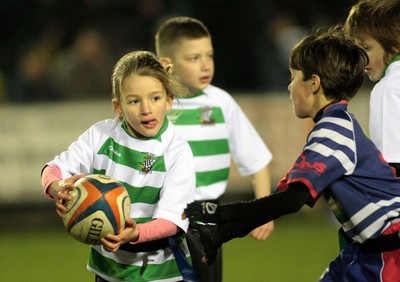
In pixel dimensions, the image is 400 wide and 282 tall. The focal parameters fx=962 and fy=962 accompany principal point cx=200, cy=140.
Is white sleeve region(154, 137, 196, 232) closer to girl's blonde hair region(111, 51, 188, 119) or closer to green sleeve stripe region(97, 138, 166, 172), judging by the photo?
green sleeve stripe region(97, 138, 166, 172)

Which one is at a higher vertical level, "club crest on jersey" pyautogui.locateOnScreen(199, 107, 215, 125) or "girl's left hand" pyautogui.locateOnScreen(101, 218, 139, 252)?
"club crest on jersey" pyautogui.locateOnScreen(199, 107, 215, 125)

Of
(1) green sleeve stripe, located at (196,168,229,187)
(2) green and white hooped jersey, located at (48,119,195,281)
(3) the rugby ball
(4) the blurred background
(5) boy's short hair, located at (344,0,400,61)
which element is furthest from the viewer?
(4) the blurred background

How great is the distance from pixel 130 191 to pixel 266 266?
3704 mm

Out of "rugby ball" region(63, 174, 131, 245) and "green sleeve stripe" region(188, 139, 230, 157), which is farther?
"green sleeve stripe" region(188, 139, 230, 157)

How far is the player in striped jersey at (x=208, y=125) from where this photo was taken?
5.98 meters

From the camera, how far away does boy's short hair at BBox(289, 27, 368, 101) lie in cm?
449

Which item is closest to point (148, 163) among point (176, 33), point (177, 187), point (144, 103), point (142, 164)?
point (142, 164)

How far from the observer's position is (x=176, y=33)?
20.8 ft

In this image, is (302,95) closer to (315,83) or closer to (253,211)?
(315,83)

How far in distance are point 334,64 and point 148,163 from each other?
1041 millimetres

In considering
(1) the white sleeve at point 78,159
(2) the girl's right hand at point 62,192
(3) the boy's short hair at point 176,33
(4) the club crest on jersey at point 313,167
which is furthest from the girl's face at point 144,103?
(3) the boy's short hair at point 176,33

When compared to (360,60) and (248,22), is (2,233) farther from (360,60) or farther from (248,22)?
(360,60)

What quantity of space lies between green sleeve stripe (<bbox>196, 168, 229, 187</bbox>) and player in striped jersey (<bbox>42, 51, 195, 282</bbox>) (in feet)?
3.43

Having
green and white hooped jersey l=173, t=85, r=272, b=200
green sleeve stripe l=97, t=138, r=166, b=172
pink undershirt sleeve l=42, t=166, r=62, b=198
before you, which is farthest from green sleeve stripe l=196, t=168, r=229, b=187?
pink undershirt sleeve l=42, t=166, r=62, b=198
